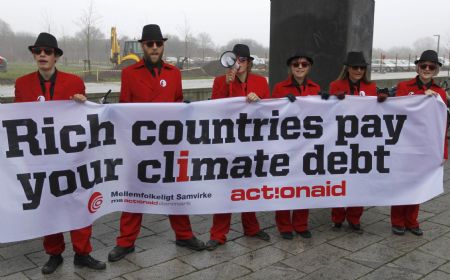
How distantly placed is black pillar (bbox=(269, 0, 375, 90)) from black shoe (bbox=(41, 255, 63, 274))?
14.4 feet

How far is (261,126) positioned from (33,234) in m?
2.22

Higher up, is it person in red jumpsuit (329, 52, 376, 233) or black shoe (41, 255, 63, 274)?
person in red jumpsuit (329, 52, 376, 233)

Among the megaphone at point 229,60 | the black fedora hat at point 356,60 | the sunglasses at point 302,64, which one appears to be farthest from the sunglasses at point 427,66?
the megaphone at point 229,60

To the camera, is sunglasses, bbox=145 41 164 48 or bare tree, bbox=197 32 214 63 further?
bare tree, bbox=197 32 214 63

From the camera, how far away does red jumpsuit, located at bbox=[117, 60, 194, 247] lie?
164 inches

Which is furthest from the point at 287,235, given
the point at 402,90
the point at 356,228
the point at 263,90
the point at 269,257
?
the point at 402,90

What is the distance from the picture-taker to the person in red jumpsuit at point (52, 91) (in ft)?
12.3

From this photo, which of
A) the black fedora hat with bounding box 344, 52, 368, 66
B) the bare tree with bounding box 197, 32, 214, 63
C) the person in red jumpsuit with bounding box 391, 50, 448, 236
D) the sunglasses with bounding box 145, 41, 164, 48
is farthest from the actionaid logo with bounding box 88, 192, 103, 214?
the bare tree with bounding box 197, 32, 214, 63

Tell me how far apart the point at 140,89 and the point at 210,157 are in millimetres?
905

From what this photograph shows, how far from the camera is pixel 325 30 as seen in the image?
659 cm

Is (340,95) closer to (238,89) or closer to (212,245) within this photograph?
(238,89)

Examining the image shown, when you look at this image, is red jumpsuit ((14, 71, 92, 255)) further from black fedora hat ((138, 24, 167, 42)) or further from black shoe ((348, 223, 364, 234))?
black shoe ((348, 223, 364, 234))

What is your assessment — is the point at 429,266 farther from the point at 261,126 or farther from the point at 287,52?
the point at 287,52

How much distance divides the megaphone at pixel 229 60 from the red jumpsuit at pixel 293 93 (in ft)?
1.96
